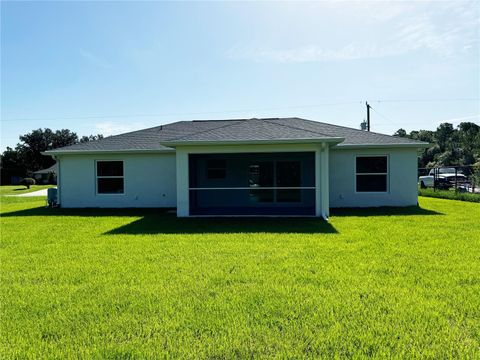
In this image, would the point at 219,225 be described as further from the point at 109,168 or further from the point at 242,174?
the point at 109,168

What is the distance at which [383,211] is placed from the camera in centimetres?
1247

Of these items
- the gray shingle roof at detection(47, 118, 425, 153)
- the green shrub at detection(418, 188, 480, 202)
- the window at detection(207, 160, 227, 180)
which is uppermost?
the gray shingle roof at detection(47, 118, 425, 153)

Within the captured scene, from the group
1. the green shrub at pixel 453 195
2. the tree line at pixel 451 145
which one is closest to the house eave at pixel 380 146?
the green shrub at pixel 453 195

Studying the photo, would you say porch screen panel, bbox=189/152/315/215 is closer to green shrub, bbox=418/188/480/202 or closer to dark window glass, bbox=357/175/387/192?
dark window glass, bbox=357/175/387/192

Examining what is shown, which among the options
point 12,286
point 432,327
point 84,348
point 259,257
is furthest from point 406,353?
point 12,286

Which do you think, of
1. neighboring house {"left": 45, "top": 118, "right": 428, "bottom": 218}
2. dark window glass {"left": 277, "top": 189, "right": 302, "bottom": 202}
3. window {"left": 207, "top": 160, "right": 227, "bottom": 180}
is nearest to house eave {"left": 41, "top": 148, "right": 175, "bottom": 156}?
neighboring house {"left": 45, "top": 118, "right": 428, "bottom": 218}

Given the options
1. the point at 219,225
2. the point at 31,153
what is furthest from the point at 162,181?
the point at 31,153

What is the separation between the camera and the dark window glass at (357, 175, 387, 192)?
1409 cm

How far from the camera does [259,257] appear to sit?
6090mm

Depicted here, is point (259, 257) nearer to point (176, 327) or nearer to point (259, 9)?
point (176, 327)

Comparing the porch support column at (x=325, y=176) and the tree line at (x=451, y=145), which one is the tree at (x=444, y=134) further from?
the porch support column at (x=325, y=176)

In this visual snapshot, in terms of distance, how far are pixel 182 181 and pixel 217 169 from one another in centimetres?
394

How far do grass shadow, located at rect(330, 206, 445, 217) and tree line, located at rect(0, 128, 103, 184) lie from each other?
60.9 meters

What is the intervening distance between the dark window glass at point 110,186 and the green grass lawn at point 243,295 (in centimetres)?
676
